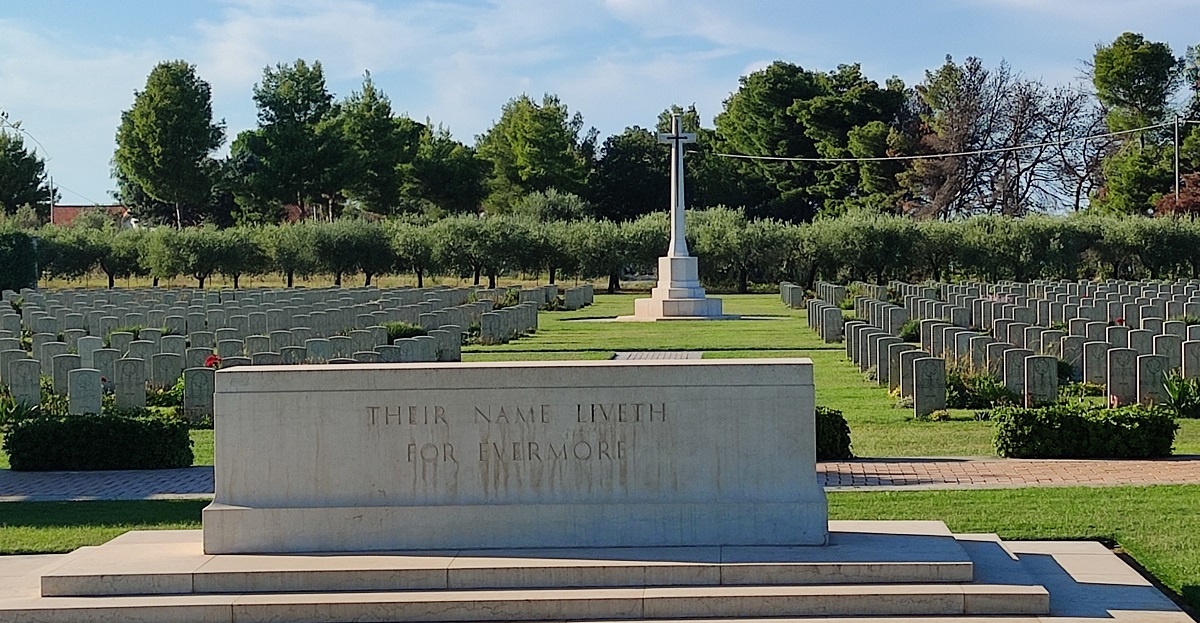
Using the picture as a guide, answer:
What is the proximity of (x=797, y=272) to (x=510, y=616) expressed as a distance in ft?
186

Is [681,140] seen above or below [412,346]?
above

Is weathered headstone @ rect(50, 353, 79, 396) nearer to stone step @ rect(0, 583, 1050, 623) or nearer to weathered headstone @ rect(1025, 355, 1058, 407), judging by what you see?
weathered headstone @ rect(1025, 355, 1058, 407)

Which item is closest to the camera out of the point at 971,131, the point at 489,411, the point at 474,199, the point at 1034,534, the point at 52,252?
the point at 489,411

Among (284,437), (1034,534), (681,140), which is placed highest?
(681,140)

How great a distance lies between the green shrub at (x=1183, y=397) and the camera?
1602cm

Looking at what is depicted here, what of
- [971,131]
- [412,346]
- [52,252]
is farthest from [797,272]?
[412,346]

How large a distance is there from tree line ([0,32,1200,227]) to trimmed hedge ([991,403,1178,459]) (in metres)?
56.7

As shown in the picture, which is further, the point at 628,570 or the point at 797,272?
the point at 797,272

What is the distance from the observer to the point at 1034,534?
346 inches

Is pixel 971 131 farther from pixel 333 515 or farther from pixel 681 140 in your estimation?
pixel 333 515

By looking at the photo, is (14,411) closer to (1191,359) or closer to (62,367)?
(62,367)

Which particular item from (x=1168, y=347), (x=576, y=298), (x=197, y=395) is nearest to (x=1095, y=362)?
(x=1168, y=347)

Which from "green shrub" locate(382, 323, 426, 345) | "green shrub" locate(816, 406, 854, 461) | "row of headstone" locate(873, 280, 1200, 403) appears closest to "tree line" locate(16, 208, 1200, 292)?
"row of headstone" locate(873, 280, 1200, 403)

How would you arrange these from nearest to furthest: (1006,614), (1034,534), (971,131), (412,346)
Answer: (1006,614)
(1034,534)
(412,346)
(971,131)
